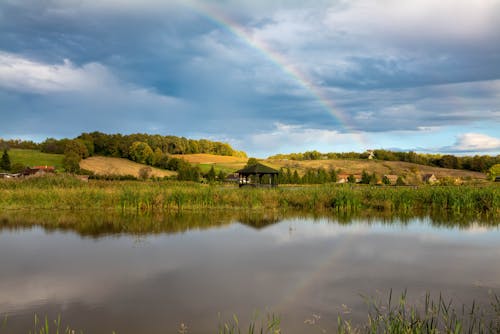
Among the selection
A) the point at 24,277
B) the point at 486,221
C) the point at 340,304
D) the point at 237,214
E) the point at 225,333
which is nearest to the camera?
the point at 225,333

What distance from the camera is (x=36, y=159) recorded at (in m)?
64.7

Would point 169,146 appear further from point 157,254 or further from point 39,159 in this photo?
point 157,254

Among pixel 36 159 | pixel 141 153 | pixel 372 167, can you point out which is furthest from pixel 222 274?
pixel 372 167

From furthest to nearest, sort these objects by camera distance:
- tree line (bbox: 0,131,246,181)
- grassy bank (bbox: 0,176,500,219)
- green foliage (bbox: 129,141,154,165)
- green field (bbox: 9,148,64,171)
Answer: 1. green foliage (bbox: 129,141,154,165)
2. green field (bbox: 9,148,64,171)
3. tree line (bbox: 0,131,246,181)
4. grassy bank (bbox: 0,176,500,219)

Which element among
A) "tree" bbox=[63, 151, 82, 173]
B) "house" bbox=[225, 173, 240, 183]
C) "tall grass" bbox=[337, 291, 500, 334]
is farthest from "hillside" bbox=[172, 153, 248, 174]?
"tall grass" bbox=[337, 291, 500, 334]

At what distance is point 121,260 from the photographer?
9.22 meters

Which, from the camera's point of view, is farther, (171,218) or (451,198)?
(451,198)

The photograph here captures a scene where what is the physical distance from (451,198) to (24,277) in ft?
61.4

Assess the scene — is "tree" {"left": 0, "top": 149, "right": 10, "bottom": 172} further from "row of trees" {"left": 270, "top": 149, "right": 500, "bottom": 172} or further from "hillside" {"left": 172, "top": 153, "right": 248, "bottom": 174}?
"row of trees" {"left": 270, "top": 149, "right": 500, "bottom": 172}

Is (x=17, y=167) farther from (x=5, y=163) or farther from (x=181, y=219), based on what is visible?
(x=181, y=219)

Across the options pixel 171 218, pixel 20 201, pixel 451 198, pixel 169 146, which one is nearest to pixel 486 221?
pixel 451 198

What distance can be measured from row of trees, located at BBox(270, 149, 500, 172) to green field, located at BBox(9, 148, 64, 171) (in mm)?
58312

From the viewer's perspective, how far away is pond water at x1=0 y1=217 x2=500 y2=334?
584cm

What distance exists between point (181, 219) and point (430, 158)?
88517 millimetres
